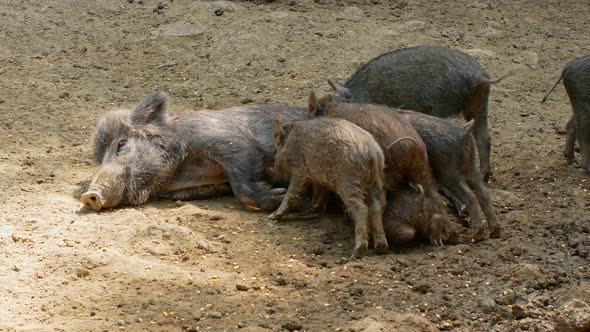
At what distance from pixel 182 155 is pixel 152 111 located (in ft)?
1.52

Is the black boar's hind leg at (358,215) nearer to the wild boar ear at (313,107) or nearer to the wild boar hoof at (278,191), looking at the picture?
the wild boar hoof at (278,191)

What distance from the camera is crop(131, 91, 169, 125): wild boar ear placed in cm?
708

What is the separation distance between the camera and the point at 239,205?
6695 mm

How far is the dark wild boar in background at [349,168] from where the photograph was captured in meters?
5.72

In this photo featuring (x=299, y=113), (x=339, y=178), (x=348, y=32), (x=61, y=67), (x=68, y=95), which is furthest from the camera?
(x=348, y=32)

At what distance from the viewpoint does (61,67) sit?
8992mm

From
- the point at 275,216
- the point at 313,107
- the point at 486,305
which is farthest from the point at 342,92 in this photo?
the point at 486,305

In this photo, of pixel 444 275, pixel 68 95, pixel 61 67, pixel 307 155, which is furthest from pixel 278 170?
pixel 61 67

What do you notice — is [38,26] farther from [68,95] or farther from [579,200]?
[579,200]

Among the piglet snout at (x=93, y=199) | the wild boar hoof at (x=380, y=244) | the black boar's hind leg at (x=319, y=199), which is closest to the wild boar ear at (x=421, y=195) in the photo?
the wild boar hoof at (x=380, y=244)

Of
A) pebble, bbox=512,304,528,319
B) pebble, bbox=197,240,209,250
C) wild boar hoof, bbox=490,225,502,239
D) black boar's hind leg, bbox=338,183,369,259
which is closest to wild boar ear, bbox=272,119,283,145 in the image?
black boar's hind leg, bbox=338,183,369,259

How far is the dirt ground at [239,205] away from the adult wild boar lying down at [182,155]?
17 cm

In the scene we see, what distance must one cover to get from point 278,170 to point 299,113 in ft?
2.77

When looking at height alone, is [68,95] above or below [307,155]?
below
